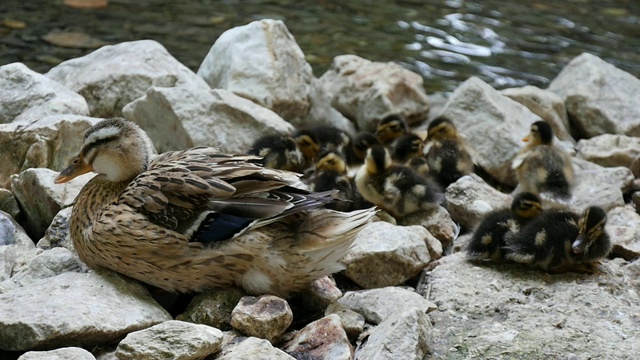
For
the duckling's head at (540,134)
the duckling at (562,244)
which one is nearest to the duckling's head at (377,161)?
the duckling at (562,244)

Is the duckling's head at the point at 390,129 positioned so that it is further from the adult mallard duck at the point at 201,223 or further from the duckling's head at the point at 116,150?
the duckling's head at the point at 116,150

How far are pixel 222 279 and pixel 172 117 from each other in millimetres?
1783

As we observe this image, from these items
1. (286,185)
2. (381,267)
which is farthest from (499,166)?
(286,185)

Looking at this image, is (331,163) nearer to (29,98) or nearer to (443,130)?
(443,130)

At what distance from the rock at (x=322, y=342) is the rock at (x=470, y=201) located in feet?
4.97

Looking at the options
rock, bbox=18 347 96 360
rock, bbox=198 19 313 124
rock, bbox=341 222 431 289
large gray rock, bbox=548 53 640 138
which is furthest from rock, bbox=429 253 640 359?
large gray rock, bbox=548 53 640 138

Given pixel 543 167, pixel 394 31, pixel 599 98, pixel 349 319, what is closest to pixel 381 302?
pixel 349 319

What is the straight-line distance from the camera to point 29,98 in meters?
4.98

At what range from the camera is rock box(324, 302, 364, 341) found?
3348 mm

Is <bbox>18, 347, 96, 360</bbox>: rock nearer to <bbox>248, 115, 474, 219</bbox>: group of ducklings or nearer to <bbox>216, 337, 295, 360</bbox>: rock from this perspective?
<bbox>216, 337, 295, 360</bbox>: rock

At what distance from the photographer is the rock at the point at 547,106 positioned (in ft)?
20.0

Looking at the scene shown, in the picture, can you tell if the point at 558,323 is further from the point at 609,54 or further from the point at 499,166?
the point at 609,54

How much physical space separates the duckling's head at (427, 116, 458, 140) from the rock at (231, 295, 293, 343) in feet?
7.76

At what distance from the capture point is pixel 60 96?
5020 millimetres
